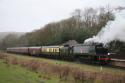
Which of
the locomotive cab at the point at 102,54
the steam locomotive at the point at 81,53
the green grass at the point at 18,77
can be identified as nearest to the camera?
the green grass at the point at 18,77

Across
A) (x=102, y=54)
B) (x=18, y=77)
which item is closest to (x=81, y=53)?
(x=102, y=54)

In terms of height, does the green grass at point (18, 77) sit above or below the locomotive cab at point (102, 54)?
below

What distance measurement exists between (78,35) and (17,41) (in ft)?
232

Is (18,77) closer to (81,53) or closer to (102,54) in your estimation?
(102,54)

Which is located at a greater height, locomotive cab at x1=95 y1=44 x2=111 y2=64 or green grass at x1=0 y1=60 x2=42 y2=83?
locomotive cab at x1=95 y1=44 x2=111 y2=64

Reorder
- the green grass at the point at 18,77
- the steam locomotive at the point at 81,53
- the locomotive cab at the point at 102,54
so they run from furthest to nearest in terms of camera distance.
→ the steam locomotive at the point at 81,53
the locomotive cab at the point at 102,54
the green grass at the point at 18,77

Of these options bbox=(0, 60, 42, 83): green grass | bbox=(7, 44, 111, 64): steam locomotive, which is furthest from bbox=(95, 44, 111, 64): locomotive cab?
bbox=(0, 60, 42, 83): green grass

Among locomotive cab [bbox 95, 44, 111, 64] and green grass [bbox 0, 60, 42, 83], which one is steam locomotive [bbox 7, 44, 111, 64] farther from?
green grass [bbox 0, 60, 42, 83]

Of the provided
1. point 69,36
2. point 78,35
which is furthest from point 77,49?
point 69,36

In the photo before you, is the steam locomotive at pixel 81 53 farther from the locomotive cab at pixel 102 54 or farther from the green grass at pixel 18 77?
the green grass at pixel 18 77

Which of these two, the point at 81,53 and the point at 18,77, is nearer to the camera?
the point at 18,77

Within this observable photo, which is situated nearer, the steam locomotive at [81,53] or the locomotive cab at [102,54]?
the locomotive cab at [102,54]

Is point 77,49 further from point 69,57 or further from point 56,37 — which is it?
point 56,37

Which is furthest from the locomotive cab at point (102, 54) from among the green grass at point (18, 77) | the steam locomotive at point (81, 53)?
the green grass at point (18, 77)
